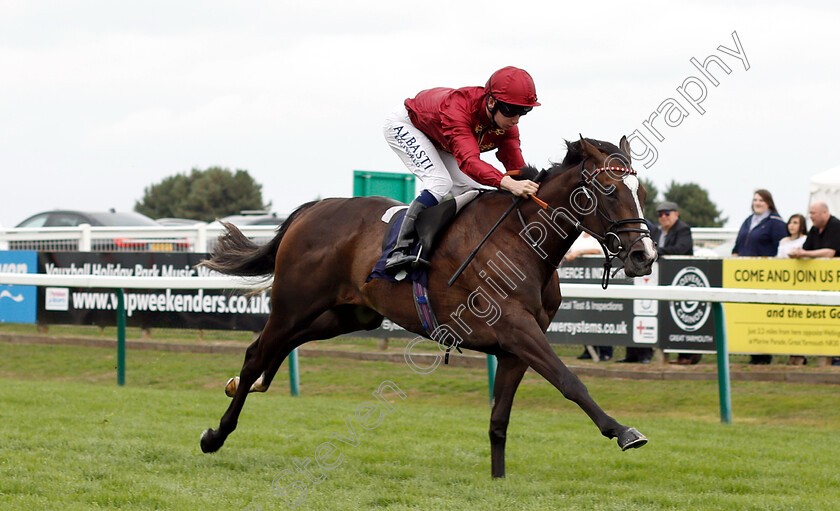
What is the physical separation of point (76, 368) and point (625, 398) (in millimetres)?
5692

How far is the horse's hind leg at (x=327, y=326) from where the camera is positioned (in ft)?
18.3

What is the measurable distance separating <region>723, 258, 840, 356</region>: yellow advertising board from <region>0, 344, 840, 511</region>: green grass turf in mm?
427

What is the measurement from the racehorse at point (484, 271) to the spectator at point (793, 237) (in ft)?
17.2

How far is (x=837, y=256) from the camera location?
29.5 ft

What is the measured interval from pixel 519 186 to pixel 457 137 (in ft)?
1.33

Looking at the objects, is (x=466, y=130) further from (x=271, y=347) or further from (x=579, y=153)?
(x=271, y=347)

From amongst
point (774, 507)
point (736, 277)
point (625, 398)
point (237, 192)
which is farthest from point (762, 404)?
point (237, 192)

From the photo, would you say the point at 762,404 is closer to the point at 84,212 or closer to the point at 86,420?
the point at 86,420

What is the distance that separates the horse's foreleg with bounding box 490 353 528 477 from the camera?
5.00 metres

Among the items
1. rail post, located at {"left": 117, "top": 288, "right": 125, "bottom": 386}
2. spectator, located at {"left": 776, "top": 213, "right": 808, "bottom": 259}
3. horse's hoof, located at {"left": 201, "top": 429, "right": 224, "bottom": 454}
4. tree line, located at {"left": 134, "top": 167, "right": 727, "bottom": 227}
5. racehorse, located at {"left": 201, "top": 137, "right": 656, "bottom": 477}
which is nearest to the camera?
racehorse, located at {"left": 201, "top": 137, "right": 656, "bottom": 477}

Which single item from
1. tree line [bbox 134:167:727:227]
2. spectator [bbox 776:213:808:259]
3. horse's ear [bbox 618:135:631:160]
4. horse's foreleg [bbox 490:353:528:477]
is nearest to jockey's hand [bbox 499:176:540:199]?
horse's ear [bbox 618:135:631:160]

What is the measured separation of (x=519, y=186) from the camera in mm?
4699

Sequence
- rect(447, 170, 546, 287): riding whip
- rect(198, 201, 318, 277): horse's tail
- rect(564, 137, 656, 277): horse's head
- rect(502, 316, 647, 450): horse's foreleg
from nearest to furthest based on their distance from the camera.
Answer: rect(502, 316, 647, 450): horse's foreleg → rect(564, 137, 656, 277): horse's head → rect(447, 170, 546, 287): riding whip → rect(198, 201, 318, 277): horse's tail

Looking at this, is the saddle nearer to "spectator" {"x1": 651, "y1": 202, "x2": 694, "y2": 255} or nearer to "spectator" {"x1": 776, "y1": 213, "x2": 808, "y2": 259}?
"spectator" {"x1": 651, "y1": 202, "x2": 694, "y2": 255}
